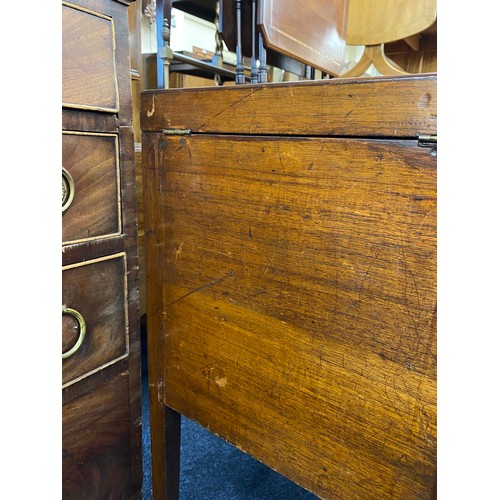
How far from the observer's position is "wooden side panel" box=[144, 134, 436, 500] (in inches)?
17.8

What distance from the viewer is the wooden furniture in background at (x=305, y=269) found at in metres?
0.45

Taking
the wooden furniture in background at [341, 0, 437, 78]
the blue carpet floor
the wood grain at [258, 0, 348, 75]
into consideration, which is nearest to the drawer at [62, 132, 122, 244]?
the wood grain at [258, 0, 348, 75]

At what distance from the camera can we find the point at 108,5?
55cm

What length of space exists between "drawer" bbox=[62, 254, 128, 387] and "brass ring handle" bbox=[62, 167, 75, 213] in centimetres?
7

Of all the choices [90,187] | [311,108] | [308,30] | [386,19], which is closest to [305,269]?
[311,108]

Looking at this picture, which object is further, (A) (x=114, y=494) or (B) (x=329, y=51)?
(B) (x=329, y=51)

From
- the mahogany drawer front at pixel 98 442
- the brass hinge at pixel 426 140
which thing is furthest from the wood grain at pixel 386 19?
the mahogany drawer front at pixel 98 442

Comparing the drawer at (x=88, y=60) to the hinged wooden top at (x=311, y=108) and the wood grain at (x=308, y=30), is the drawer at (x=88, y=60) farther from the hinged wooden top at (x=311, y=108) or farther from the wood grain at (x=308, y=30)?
the wood grain at (x=308, y=30)

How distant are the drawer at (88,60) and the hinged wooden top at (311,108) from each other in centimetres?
9

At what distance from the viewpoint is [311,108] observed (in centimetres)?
49
